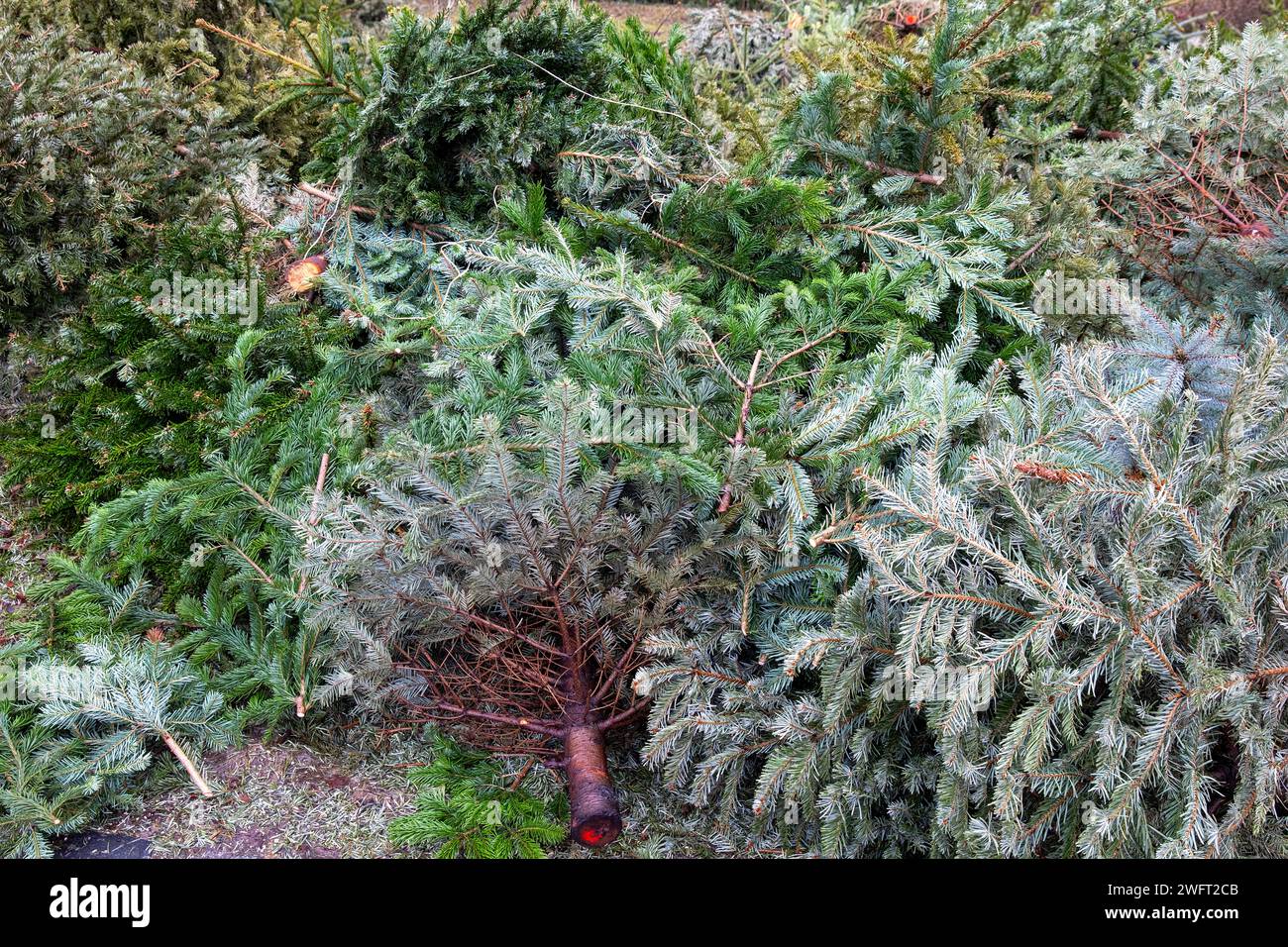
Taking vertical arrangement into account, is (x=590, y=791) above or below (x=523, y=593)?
below

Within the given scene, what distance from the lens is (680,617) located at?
240cm

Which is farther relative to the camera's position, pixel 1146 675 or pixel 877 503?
pixel 877 503

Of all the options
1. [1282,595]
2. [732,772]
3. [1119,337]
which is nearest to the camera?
[1282,595]

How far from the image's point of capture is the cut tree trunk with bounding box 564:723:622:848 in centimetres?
219

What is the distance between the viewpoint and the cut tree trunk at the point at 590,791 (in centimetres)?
219

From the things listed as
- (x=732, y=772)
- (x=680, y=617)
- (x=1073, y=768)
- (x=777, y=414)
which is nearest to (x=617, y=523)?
(x=680, y=617)

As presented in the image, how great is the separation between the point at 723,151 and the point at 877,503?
78.5 inches

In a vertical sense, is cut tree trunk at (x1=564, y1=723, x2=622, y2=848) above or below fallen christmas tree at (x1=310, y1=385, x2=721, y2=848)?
below

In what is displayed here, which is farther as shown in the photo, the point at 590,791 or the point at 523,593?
the point at 523,593

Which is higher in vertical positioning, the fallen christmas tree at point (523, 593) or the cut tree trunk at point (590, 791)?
the fallen christmas tree at point (523, 593)

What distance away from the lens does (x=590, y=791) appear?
7.30 ft

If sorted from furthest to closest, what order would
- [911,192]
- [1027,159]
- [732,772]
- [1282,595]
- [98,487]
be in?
[1027,159], [911,192], [98,487], [732,772], [1282,595]

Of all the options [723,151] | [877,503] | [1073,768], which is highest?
[723,151]

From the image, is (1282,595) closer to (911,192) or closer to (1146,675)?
(1146,675)
